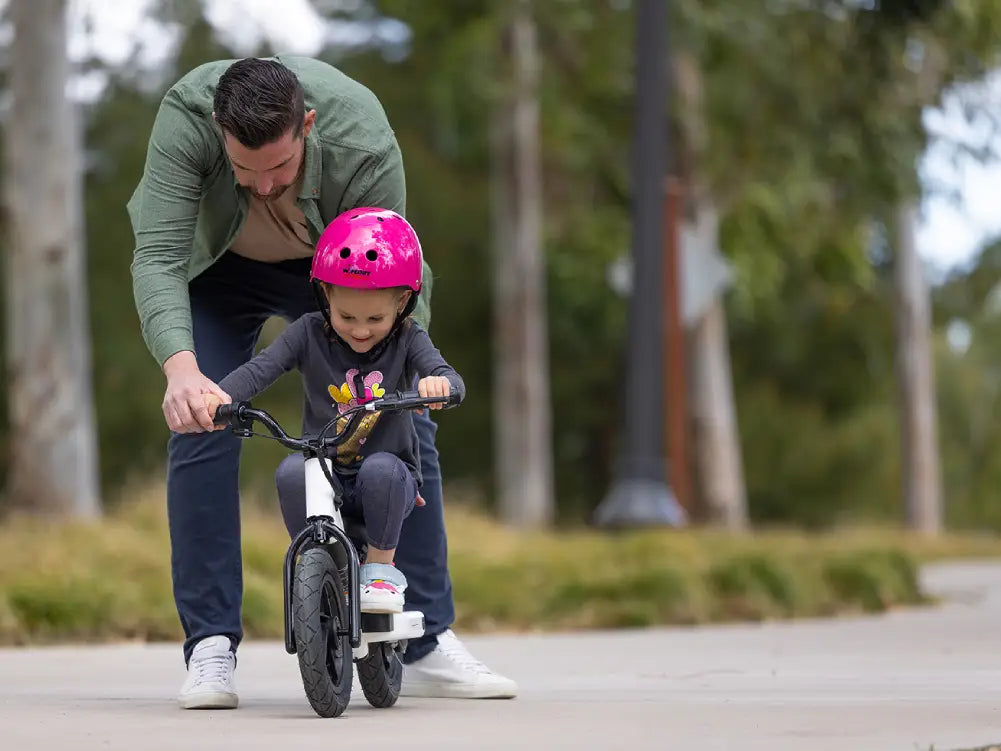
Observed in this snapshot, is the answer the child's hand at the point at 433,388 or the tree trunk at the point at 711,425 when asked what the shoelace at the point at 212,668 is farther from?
the tree trunk at the point at 711,425

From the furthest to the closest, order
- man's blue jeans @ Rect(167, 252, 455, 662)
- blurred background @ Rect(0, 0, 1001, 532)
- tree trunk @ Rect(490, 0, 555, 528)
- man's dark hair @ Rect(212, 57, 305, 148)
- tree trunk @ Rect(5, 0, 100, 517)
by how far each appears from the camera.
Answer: tree trunk @ Rect(490, 0, 555, 528) → blurred background @ Rect(0, 0, 1001, 532) → tree trunk @ Rect(5, 0, 100, 517) → man's blue jeans @ Rect(167, 252, 455, 662) → man's dark hair @ Rect(212, 57, 305, 148)

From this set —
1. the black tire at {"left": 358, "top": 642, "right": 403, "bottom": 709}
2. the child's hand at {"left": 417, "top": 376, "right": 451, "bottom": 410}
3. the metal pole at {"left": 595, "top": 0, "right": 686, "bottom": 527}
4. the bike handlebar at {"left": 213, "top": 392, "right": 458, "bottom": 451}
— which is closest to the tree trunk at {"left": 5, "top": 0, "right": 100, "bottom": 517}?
the metal pole at {"left": 595, "top": 0, "right": 686, "bottom": 527}

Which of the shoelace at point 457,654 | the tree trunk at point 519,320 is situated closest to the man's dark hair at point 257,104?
the shoelace at point 457,654

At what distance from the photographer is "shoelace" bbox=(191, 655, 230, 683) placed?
17.2 feet

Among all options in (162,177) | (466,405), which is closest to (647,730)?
(162,177)

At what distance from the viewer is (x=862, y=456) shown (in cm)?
3434

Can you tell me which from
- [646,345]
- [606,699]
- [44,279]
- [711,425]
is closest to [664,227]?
[646,345]

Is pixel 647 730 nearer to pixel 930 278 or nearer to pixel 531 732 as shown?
pixel 531 732

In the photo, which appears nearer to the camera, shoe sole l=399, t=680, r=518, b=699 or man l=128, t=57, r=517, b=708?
man l=128, t=57, r=517, b=708

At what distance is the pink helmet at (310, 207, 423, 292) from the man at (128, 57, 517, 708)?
0.69ft

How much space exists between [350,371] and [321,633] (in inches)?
27.0

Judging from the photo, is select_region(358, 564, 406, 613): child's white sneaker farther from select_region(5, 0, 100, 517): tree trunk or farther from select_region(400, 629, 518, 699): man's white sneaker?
select_region(5, 0, 100, 517): tree trunk

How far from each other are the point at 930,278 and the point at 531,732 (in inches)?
1127

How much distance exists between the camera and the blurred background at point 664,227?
53.8 feet
